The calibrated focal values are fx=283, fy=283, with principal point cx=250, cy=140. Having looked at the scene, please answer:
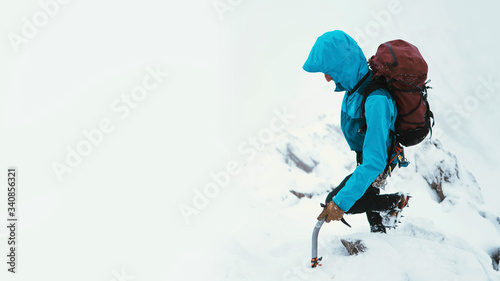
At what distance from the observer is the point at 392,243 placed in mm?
3199

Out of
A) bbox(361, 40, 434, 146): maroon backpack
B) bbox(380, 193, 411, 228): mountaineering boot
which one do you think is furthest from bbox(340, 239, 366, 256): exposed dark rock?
bbox(361, 40, 434, 146): maroon backpack

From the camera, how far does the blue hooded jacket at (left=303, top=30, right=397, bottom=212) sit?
98.8 inches

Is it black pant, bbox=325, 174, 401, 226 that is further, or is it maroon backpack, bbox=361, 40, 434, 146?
black pant, bbox=325, 174, 401, 226

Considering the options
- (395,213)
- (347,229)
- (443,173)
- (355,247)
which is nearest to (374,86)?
(395,213)

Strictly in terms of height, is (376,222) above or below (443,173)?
above

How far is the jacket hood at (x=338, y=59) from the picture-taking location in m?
2.64

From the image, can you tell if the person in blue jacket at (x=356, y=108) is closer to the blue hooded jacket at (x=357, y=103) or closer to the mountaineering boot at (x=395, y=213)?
the blue hooded jacket at (x=357, y=103)

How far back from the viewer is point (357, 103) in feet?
9.14

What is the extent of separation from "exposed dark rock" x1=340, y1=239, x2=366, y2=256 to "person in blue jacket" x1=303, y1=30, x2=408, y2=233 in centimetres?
62

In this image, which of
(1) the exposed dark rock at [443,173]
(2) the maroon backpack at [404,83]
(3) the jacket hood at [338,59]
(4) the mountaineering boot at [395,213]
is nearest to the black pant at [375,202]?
(4) the mountaineering boot at [395,213]

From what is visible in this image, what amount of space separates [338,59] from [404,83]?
649 mm

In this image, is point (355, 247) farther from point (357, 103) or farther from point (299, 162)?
point (299, 162)
